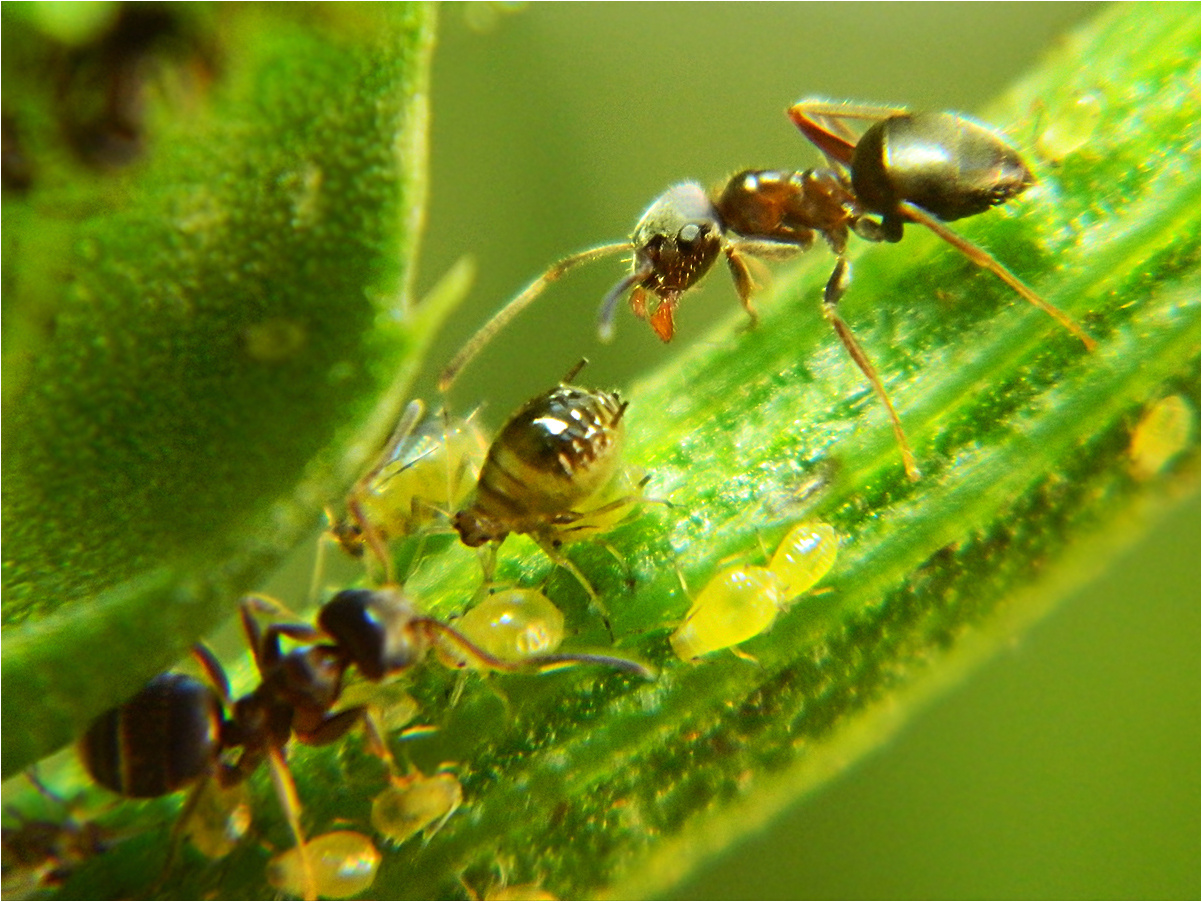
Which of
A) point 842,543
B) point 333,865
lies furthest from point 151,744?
point 842,543

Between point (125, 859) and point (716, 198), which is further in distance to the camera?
→ point (716, 198)

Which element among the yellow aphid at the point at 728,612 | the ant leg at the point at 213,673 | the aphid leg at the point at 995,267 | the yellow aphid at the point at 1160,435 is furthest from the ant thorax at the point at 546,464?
the yellow aphid at the point at 1160,435

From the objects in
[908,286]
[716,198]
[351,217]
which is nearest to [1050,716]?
[716,198]

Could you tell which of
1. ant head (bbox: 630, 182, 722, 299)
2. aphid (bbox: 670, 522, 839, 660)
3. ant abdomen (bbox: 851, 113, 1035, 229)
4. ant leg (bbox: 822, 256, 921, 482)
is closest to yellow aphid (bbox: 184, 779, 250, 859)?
aphid (bbox: 670, 522, 839, 660)

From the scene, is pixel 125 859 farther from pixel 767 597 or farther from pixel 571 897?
pixel 767 597

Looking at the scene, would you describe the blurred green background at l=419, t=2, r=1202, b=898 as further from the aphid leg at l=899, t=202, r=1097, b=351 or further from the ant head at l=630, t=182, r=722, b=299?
the aphid leg at l=899, t=202, r=1097, b=351

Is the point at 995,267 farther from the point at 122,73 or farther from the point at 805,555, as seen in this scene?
the point at 122,73

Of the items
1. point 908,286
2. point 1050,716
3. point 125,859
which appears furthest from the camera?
point 1050,716
